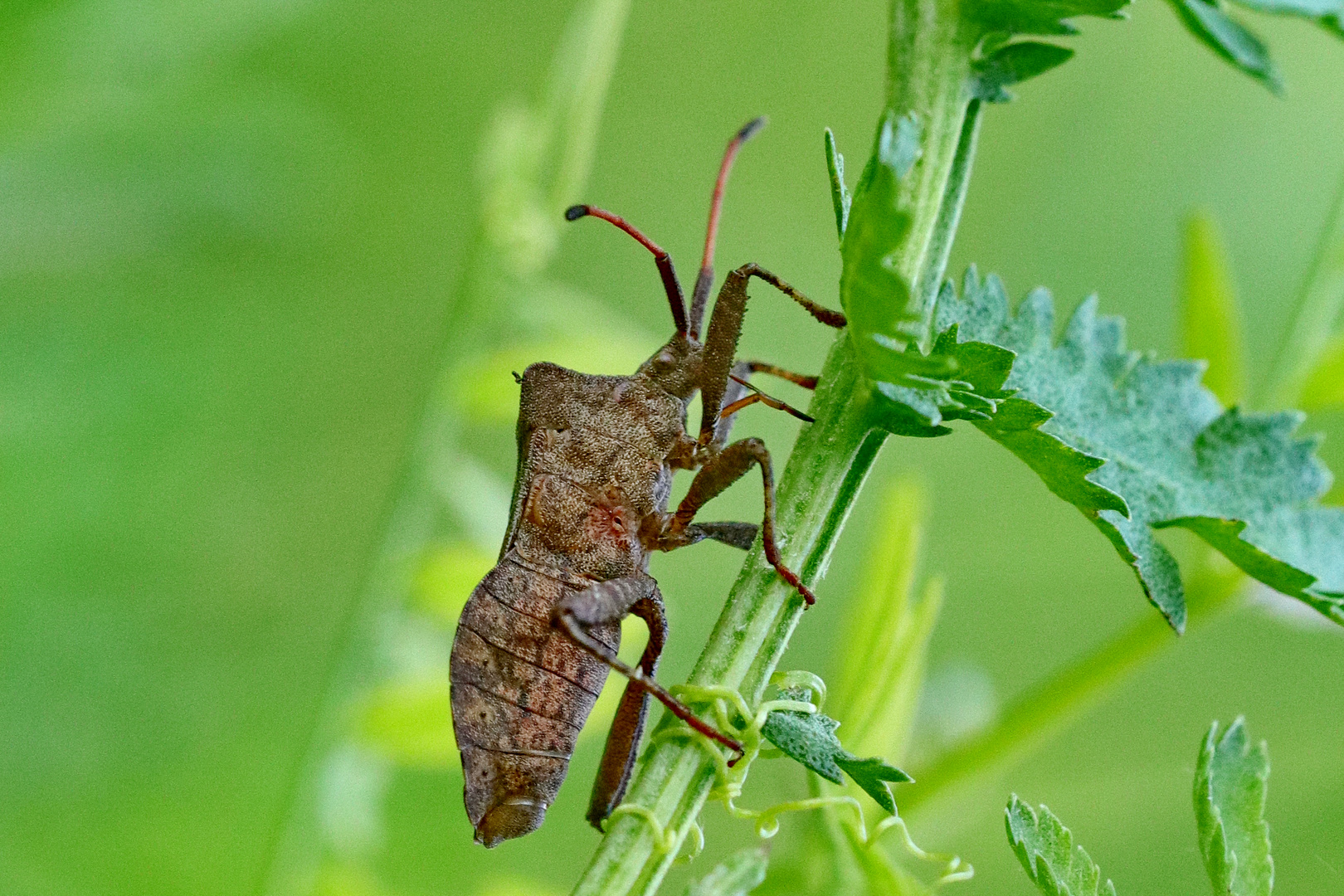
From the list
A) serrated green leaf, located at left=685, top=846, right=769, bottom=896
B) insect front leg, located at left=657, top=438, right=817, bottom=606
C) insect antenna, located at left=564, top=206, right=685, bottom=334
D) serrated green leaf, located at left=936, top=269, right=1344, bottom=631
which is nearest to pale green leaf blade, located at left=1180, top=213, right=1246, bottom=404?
serrated green leaf, located at left=936, top=269, right=1344, bottom=631

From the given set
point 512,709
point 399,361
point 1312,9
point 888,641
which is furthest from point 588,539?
point 399,361

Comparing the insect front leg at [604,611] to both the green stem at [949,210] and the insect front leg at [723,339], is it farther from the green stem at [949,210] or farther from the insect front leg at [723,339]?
the green stem at [949,210]

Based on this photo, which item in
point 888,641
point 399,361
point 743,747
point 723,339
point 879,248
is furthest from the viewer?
point 399,361

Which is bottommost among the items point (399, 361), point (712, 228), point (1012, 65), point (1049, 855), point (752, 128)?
point (1049, 855)

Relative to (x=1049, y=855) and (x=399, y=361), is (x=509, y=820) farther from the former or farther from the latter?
(x=399, y=361)

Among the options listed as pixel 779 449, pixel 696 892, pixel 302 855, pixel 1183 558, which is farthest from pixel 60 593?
pixel 1183 558

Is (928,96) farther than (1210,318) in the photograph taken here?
No

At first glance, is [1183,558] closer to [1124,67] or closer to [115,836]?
[1124,67]
